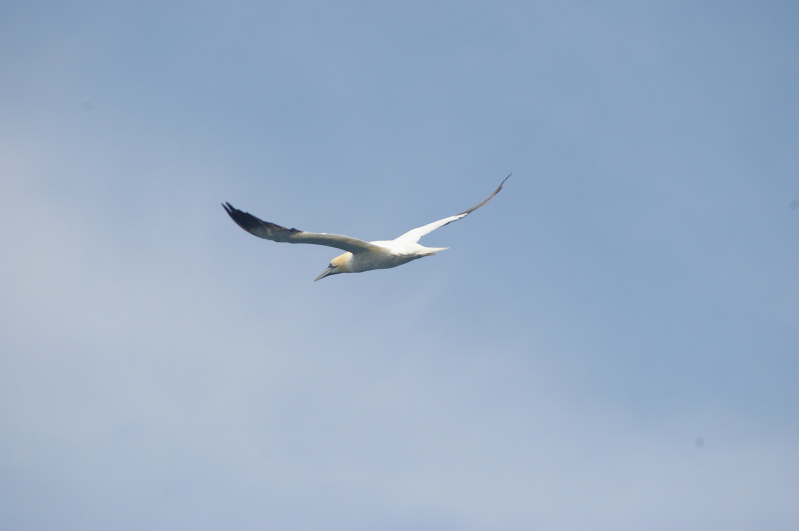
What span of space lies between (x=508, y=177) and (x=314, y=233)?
10.3m

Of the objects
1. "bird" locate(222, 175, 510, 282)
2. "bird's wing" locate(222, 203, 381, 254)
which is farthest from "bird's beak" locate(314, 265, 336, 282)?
"bird's wing" locate(222, 203, 381, 254)

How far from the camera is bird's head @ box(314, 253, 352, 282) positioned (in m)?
25.8

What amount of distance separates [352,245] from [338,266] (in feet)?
8.18

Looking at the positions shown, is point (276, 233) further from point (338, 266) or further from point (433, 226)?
point (433, 226)

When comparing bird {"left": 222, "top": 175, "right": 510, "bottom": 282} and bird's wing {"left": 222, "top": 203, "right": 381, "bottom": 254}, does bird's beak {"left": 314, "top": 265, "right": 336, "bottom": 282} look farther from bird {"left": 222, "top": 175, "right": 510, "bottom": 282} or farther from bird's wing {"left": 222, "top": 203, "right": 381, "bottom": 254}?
bird's wing {"left": 222, "top": 203, "right": 381, "bottom": 254}

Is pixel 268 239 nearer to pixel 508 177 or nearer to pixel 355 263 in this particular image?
pixel 355 263

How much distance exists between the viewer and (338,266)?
26156 millimetres

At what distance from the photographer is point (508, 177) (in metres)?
30.5

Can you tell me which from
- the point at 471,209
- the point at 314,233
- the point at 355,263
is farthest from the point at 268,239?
the point at 471,209

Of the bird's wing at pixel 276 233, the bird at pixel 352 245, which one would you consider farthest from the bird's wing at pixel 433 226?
the bird's wing at pixel 276 233

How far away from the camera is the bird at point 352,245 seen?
22.0 meters

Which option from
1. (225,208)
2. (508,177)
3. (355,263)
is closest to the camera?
(225,208)

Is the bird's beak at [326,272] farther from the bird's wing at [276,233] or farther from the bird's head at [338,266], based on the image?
the bird's wing at [276,233]

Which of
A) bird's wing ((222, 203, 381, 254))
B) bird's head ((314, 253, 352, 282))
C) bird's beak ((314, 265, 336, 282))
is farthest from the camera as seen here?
bird's beak ((314, 265, 336, 282))
